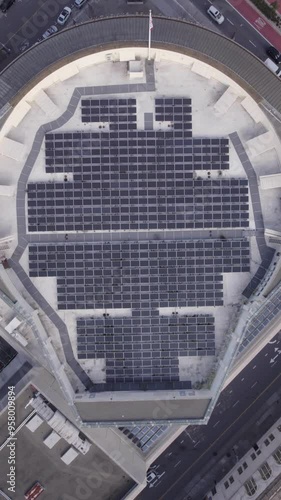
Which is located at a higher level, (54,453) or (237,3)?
(237,3)

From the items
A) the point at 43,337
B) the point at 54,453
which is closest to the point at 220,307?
the point at 43,337

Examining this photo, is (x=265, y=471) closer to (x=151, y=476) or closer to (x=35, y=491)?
(x=151, y=476)

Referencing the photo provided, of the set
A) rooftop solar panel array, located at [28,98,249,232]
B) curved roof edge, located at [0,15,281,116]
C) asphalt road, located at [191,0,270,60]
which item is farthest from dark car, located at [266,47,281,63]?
rooftop solar panel array, located at [28,98,249,232]

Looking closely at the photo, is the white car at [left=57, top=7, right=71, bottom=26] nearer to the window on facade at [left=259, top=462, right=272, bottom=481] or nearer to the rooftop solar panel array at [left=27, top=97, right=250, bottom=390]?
the rooftop solar panel array at [left=27, top=97, right=250, bottom=390]

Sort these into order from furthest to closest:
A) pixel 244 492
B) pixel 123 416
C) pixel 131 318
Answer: pixel 244 492, pixel 131 318, pixel 123 416

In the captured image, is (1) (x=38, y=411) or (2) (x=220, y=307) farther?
(1) (x=38, y=411)

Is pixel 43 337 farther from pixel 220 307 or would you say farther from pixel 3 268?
pixel 220 307

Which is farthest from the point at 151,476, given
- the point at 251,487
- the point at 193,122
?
the point at 193,122
